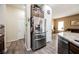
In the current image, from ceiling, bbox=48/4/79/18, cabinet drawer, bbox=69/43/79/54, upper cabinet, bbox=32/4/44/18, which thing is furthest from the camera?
upper cabinet, bbox=32/4/44/18

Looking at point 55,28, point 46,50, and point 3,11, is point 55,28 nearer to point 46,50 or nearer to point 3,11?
point 46,50

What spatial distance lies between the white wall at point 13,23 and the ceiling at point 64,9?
0.52 m

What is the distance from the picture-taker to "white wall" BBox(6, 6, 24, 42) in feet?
5.05

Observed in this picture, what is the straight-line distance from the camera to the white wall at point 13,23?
1.54 meters

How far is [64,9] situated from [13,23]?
0.80 m

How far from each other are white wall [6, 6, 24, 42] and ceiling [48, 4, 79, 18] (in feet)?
1.70

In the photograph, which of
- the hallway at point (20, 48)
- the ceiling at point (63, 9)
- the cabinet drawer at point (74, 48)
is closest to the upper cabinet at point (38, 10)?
the ceiling at point (63, 9)

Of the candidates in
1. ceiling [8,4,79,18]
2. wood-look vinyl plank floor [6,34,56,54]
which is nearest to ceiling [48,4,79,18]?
ceiling [8,4,79,18]

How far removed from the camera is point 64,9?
1.56 metres

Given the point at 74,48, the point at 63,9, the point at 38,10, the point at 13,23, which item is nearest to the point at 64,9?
the point at 63,9

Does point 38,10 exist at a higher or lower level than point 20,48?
higher

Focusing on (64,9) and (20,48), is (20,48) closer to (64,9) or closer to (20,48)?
(20,48)

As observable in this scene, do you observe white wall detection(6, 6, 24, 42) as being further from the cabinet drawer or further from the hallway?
the cabinet drawer
